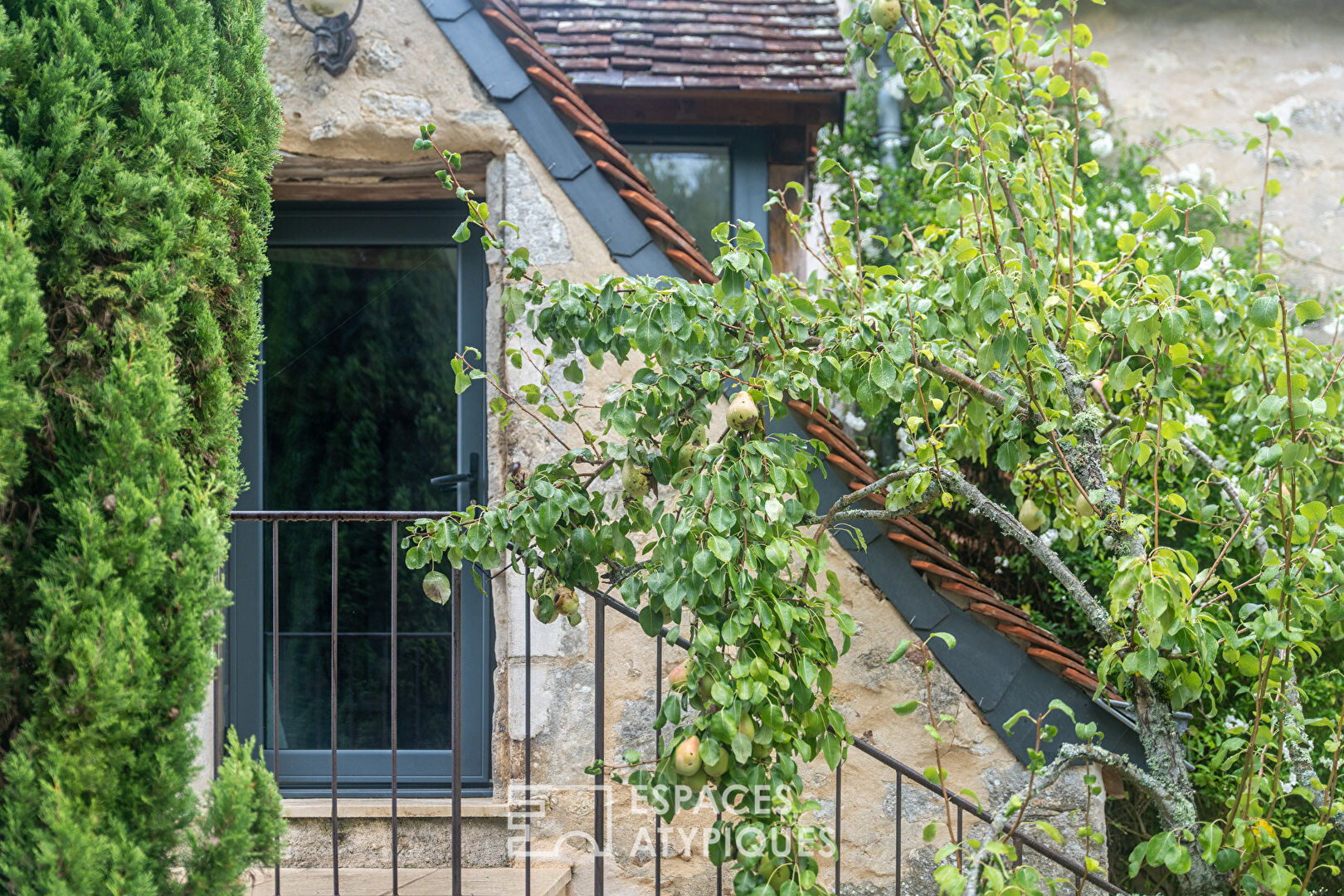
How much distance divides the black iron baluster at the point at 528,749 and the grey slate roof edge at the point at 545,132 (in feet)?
3.86

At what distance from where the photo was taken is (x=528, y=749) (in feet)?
9.62

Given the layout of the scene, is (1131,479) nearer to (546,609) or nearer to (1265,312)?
(1265,312)

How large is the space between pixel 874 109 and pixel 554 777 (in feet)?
13.5

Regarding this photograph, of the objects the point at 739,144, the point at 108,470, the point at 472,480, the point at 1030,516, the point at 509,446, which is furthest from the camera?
the point at 739,144

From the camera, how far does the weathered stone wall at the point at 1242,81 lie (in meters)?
5.62

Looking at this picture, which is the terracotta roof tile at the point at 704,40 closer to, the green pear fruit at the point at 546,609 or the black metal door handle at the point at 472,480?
the black metal door handle at the point at 472,480

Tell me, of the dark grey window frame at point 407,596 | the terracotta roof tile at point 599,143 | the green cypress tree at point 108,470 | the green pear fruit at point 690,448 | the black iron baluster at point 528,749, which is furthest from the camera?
the dark grey window frame at point 407,596

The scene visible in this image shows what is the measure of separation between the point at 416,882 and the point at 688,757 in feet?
5.80

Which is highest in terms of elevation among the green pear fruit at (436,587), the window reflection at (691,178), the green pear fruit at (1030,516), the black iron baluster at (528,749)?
the window reflection at (691,178)

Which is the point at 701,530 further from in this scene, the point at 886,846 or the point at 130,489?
the point at 886,846

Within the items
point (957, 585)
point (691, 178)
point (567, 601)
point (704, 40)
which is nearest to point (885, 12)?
point (567, 601)

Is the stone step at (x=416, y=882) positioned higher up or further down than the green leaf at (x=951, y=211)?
further down

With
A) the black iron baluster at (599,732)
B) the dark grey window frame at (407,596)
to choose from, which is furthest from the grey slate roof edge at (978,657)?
the dark grey window frame at (407,596)

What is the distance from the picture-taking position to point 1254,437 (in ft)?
7.40
